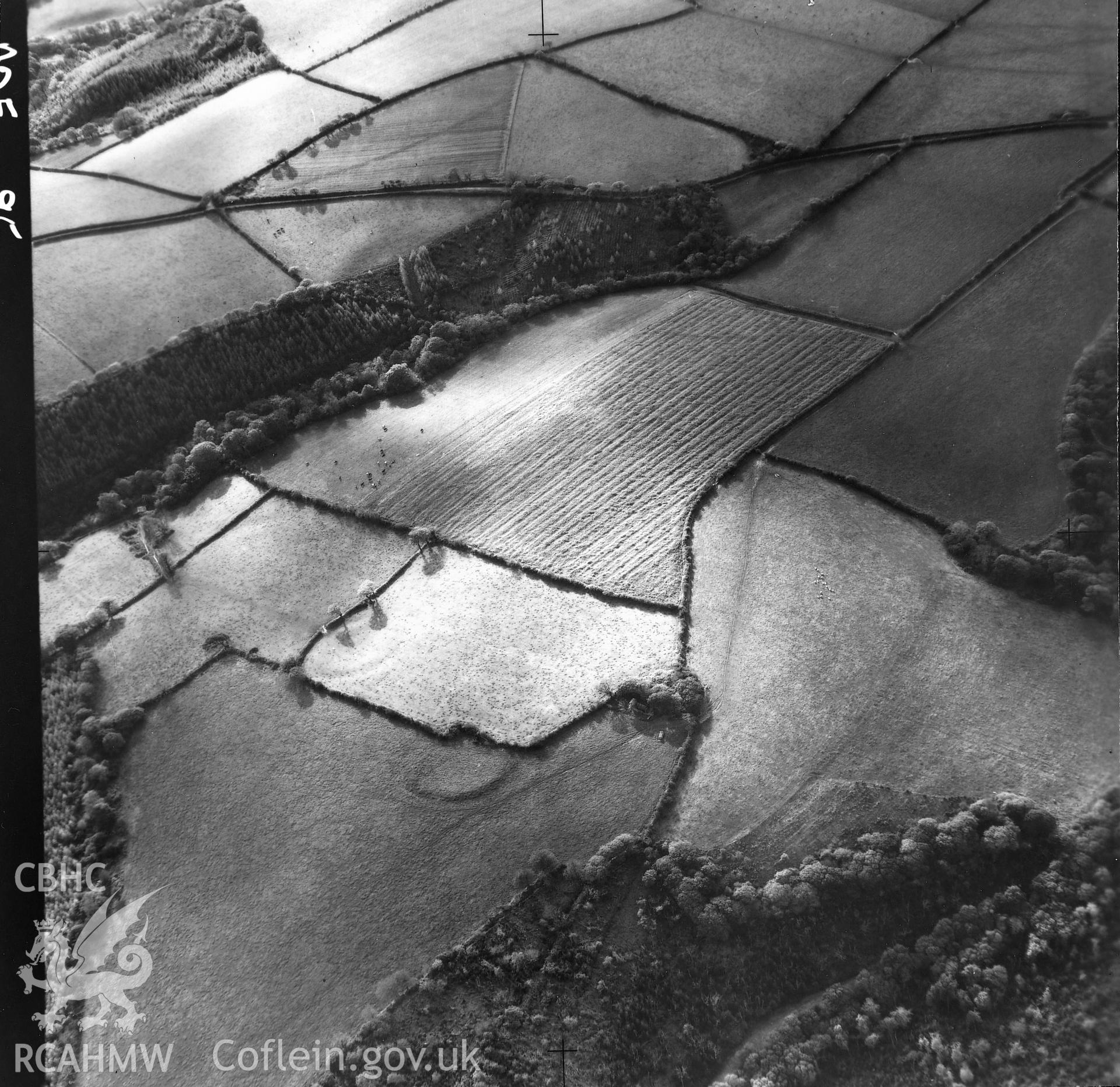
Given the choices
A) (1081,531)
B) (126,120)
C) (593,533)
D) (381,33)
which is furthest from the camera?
(126,120)

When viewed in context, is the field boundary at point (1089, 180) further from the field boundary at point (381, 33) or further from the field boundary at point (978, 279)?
the field boundary at point (381, 33)

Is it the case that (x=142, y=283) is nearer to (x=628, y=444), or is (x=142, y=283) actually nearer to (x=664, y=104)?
(x=628, y=444)

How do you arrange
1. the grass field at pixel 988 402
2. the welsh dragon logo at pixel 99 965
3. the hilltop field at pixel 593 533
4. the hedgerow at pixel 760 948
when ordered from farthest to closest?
the grass field at pixel 988 402 → the welsh dragon logo at pixel 99 965 → the hilltop field at pixel 593 533 → the hedgerow at pixel 760 948

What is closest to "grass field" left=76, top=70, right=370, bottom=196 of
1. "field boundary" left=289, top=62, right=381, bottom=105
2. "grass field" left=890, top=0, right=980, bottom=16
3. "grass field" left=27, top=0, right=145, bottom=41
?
Result: "field boundary" left=289, top=62, right=381, bottom=105

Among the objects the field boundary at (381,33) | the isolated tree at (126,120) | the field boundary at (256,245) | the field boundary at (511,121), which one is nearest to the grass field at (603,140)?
the field boundary at (511,121)

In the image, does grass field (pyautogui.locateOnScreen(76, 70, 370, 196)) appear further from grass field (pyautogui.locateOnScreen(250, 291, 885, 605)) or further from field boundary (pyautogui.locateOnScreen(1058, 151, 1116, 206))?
field boundary (pyautogui.locateOnScreen(1058, 151, 1116, 206))

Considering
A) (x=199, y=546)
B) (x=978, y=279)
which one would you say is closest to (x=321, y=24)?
(x=199, y=546)

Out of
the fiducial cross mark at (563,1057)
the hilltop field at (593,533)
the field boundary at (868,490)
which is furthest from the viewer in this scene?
the field boundary at (868,490)
